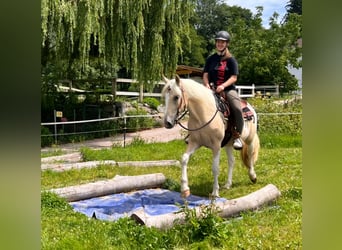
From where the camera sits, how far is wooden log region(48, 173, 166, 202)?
132 inches

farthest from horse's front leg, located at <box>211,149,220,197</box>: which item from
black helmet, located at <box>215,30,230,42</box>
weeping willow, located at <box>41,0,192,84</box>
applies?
weeping willow, located at <box>41,0,192,84</box>

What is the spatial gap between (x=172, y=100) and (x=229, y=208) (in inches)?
36.4

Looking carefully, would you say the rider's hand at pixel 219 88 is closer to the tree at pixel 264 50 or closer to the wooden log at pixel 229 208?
the tree at pixel 264 50

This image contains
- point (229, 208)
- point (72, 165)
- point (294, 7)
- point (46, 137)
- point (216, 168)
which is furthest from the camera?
point (72, 165)

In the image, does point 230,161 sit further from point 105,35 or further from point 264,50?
point 105,35

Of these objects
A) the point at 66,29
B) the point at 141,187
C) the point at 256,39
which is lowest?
the point at 141,187

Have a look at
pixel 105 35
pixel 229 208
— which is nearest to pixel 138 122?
pixel 229 208

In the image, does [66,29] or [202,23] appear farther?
[66,29]

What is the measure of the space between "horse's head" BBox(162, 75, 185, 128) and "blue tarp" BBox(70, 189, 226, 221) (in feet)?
2.14

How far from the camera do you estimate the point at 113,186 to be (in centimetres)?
344

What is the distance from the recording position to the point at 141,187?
343cm
